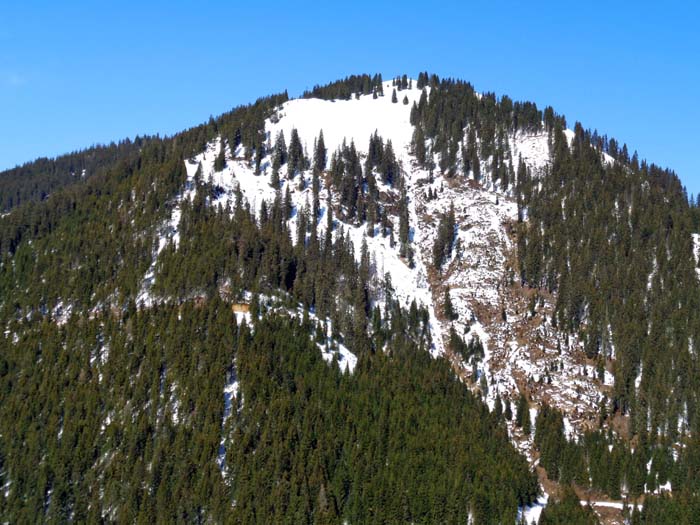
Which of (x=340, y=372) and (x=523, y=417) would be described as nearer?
(x=340, y=372)

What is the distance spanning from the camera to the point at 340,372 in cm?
15200

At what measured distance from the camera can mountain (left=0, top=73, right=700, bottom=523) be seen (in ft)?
438

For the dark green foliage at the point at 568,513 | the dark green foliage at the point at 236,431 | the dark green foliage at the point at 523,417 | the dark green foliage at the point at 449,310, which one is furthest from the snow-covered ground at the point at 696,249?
the dark green foliage at the point at 568,513

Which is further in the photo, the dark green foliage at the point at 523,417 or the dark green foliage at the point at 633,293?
the dark green foliage at the point at 633,293

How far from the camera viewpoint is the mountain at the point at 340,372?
438ft

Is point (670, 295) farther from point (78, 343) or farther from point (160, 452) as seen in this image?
point (78, 343)

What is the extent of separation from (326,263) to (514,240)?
53886mm

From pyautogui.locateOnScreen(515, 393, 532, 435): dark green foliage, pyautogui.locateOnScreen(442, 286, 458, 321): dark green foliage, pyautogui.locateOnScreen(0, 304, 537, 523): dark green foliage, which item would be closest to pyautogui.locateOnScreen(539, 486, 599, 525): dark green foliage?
pyautogui.locateOnScreen(0, 304, 537, 523): dark green foliage

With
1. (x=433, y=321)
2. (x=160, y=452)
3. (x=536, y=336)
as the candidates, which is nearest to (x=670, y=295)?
(x=536, y=336)

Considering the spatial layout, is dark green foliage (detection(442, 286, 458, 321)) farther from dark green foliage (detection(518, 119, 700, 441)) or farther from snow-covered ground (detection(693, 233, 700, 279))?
snow-covered ground (detection(693, 233, 700, 279))

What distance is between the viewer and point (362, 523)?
125375 millimetres

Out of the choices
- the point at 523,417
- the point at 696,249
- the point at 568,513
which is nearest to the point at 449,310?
the point at 523,417

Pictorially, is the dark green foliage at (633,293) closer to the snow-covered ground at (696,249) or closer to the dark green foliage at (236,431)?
the snow-covered ground at (696,249)

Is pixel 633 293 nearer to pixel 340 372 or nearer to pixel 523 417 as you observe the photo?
pixel 523 417
